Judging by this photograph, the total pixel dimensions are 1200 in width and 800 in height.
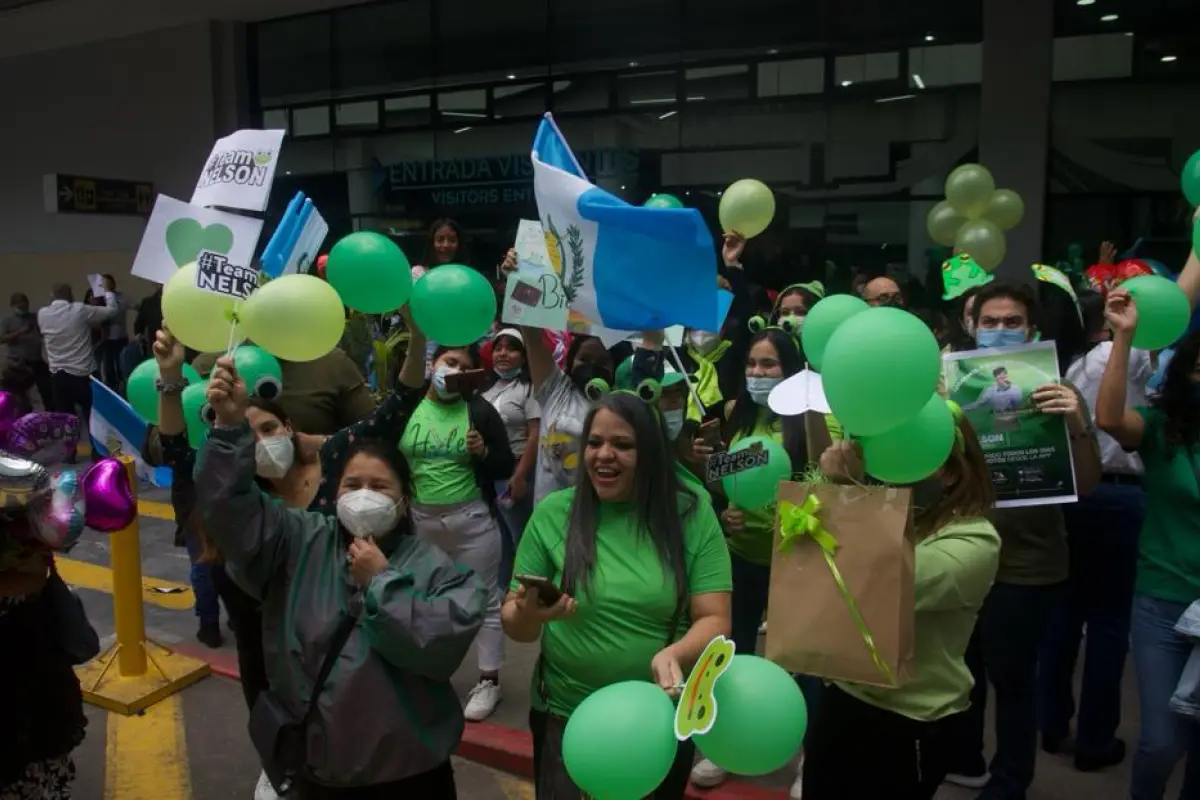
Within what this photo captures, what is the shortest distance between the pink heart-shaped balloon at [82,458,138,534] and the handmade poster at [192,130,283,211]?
3.45 feet

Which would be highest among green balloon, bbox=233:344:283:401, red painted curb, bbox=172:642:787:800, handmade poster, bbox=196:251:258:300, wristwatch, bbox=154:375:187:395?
handmade poster, bbox=196:251:258:300

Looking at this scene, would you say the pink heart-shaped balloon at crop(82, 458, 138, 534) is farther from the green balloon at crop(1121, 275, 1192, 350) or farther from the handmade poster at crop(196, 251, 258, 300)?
the green balloon at crop(1121, 275, 1192, 350)

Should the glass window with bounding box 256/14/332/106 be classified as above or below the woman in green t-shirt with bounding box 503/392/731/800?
above

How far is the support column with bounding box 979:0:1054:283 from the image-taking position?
9148mm

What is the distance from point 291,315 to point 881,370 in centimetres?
177

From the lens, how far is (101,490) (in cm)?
281

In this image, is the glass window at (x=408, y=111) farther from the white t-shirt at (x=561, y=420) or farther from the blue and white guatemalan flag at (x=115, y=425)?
the blue and white guatemalan flag at (x=115, y=425)

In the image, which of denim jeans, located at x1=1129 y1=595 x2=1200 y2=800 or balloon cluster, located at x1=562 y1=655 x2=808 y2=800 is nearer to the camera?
balloon cluster, located at x1=562 y1=655 x2=808 y2=800

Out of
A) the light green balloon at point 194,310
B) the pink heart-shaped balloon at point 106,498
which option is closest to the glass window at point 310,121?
the light green balloon at point 194,310

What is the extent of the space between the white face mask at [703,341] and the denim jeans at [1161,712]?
212 centimetres

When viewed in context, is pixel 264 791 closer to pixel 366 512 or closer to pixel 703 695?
pixel 366 512

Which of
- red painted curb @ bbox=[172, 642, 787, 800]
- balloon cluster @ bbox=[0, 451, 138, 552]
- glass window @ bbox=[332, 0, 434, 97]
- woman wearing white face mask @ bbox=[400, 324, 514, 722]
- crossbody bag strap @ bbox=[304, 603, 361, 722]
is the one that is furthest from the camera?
glass window @ bbox=[332, 0, 434, 97]

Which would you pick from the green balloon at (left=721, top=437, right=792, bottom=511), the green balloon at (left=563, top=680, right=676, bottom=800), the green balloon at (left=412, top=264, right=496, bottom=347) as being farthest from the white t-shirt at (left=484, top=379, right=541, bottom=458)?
the green balloon at (left=563, top=680, right=676, bottom=800)

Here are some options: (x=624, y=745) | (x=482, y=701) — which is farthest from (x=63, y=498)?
(x=482, y=701)
